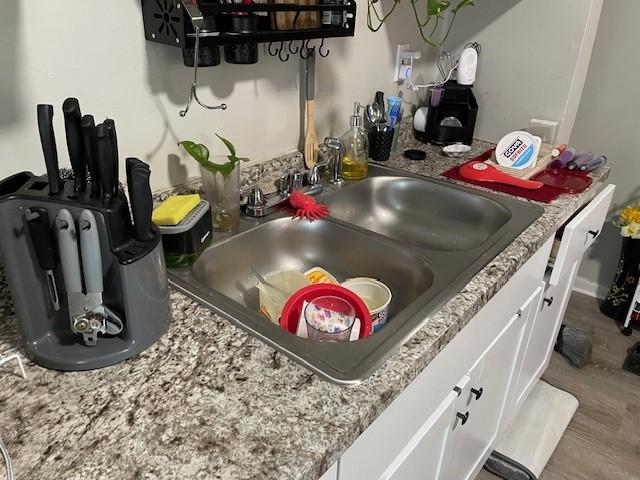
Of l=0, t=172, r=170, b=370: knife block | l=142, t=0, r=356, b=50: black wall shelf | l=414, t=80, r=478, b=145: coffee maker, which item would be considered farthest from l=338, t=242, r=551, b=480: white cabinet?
l=142, t=0, r=356, b=50: black wall shelf

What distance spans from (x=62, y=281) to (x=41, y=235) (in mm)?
80

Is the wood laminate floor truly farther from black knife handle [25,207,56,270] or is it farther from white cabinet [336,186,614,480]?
black knife handle [25,207,56,270]

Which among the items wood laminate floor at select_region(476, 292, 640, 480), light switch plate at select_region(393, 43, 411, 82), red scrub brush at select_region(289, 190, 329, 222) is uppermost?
light switch plate at select_region(393, 43, 411, 82)

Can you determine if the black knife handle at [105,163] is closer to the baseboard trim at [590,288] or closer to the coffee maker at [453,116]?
the coffee maker at [453,116]

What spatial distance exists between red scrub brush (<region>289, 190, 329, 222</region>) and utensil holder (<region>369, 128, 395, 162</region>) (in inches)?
16.3

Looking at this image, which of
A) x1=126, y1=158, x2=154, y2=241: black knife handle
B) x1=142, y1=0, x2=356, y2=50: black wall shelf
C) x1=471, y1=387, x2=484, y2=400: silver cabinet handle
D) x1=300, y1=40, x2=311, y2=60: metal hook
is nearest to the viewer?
x1=126, y1=158, x2=154, y2=241: black knife handle

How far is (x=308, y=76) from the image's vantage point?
1.33 m

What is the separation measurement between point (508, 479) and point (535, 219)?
34.7 inches

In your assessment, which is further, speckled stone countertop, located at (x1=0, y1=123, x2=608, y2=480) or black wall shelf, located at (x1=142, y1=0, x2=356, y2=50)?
black wall shelf, located at (x1=142, y1=0, x2=356, y2=50)

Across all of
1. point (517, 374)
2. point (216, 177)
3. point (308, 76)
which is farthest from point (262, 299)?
point (517, 374)

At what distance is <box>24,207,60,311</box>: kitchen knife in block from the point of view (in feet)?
2.12

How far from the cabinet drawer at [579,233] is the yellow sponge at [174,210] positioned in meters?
0.95

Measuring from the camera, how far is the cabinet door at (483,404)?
115cm

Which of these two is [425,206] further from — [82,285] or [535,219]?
[82,285]
